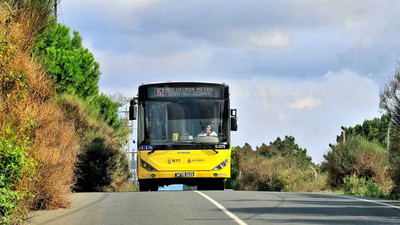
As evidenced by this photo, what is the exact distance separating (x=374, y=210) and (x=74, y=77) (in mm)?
32166

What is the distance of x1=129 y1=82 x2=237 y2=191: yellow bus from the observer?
23.7 meters

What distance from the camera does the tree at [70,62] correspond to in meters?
43.5

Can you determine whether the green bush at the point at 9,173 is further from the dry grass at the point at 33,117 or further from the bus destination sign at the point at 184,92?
the bus destination sign at the point at 184,92

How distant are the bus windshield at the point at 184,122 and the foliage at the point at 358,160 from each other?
10.7 m

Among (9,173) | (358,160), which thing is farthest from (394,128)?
(9,173)

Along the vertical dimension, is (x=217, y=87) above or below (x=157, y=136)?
above

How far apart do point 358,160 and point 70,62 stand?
2013 cm

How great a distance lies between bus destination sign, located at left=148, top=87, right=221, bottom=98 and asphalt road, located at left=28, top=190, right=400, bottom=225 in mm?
6212

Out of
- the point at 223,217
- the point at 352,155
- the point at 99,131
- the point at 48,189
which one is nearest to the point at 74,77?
the point at 99,131

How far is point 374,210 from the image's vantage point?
48.9ft

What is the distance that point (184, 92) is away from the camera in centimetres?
2420

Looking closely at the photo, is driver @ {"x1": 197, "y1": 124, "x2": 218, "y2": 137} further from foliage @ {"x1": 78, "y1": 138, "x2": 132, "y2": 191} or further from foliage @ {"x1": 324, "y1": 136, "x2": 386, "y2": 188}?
foliage @ {"x1": 78, "y1": 138, "x2": 132, "y2": 191}

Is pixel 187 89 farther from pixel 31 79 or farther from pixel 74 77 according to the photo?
pixel 74 77

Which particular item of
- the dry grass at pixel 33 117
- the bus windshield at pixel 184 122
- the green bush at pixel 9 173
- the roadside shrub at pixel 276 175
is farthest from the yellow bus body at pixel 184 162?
the roadside shrub at pixel 276 175
